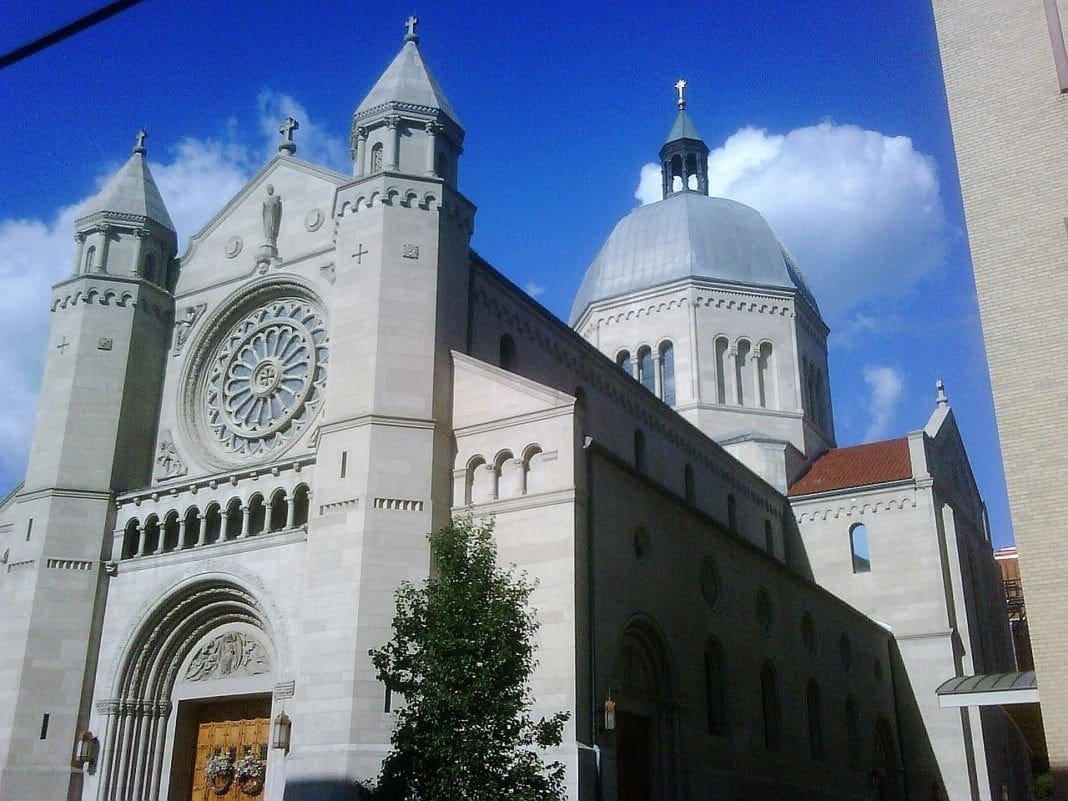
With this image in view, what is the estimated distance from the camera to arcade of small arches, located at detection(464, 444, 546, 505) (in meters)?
24.7

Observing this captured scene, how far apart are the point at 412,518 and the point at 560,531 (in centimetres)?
323

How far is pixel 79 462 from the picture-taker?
3017cm

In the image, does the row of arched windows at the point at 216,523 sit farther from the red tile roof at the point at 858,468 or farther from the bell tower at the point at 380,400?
the red tile roof at the point at 858,468

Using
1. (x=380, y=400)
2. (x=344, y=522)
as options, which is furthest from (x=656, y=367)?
(x=344, y=522)

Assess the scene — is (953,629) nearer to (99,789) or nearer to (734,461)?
(734,461)

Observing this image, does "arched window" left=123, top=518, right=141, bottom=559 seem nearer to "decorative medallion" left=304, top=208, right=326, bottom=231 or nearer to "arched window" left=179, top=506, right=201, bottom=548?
"arched window" left=179, top=506, right=201, bottom=548

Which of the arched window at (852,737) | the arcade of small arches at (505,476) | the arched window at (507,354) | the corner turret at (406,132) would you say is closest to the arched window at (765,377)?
the arched window at (852,737)

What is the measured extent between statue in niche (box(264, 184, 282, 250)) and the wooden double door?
11971 mm

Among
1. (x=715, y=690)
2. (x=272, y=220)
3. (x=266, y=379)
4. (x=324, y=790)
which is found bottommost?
(x=324, y=790)

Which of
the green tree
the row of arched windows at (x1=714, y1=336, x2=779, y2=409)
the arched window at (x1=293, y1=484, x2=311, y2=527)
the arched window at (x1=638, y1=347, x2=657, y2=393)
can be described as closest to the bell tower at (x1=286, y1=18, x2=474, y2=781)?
the arched window at (x1=293, y1=484, x2=311, y2=527)

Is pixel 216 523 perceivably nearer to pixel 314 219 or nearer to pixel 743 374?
pixel 314 219

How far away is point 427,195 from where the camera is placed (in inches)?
1089

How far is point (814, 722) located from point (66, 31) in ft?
103

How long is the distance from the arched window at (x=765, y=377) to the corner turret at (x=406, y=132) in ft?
78.2
